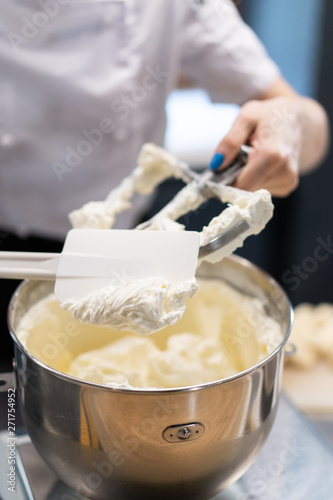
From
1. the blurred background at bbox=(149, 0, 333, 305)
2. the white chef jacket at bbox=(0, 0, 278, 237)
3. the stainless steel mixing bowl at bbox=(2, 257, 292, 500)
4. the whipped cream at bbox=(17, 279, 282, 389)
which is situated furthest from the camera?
the blurred background at bbox=(149, 0, 333, 305)

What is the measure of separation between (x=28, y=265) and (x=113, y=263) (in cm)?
9

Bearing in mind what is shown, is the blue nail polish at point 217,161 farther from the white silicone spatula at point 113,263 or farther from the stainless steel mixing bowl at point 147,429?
the stainless steel mixing bowl at point 147,429

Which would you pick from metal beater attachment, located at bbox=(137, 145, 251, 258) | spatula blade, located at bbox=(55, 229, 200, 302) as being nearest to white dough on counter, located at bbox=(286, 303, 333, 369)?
metal beater attachment, located at bbox=(137, 145, 251, 258)

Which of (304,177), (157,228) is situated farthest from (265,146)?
(304,177)

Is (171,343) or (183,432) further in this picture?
(171,343)

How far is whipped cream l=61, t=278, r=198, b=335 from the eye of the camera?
0.51m

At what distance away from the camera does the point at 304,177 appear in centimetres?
182

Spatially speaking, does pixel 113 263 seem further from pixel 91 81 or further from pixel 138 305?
pixel 91 81

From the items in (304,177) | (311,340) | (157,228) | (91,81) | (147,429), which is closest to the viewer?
(147,429)

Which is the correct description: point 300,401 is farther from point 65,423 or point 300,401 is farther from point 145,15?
point 145,15

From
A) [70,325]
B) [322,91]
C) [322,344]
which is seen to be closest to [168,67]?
[70,325]

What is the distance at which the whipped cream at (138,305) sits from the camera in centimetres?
51

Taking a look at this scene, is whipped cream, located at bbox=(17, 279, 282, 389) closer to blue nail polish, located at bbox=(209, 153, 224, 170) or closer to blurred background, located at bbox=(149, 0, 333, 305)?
blue nail polish, located at bbox=(209, 153, 224, 170)

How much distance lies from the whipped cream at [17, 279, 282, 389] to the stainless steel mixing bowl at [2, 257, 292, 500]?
0.32ft
